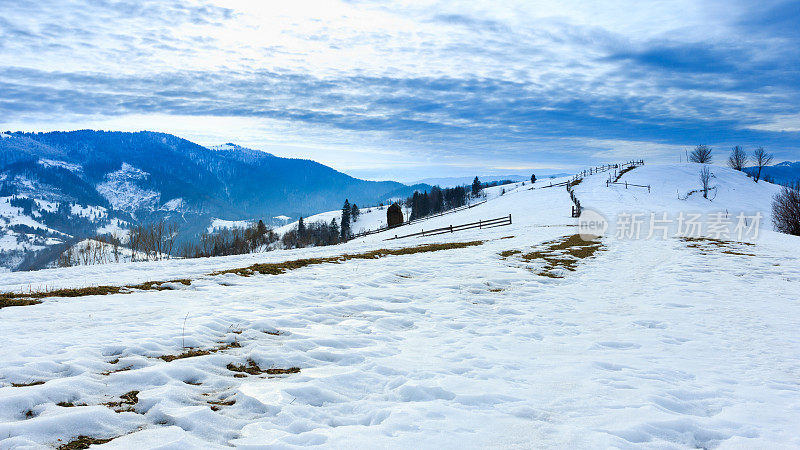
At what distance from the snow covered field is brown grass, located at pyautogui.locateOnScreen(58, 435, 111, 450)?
0.30ft

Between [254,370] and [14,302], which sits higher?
[254,370]

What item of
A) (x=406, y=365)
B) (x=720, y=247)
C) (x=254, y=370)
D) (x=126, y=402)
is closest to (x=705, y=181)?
(x=720, y=247)

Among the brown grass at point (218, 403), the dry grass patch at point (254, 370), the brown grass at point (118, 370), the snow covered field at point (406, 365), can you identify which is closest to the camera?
the snow covered field at point (406, 365)

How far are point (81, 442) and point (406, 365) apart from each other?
12.8 ft

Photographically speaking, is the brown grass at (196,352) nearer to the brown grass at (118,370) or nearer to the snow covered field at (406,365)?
the snow covered field at (406,365)

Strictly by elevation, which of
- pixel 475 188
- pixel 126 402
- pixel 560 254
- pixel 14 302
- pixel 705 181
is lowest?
pixel 14 302

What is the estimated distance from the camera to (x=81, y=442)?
3.42 metres

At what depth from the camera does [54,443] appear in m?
3.33

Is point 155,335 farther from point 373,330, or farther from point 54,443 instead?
point 373,330

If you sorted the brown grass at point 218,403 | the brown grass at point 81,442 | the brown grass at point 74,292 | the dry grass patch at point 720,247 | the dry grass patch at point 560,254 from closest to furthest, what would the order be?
the brown grass at point 81,442 → the brown grass at point 218,403 → the brown grass at point 74,292 → the dry grass patch at point 560,254 → the dry grass patch at point 720,247

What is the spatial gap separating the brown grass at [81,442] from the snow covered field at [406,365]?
93mm

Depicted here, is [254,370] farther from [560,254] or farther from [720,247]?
[720,247]

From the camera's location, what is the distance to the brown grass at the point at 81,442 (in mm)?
3314

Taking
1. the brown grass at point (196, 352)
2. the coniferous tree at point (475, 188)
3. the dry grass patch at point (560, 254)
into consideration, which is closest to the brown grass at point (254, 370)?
the brown grass at point (196, 352)
